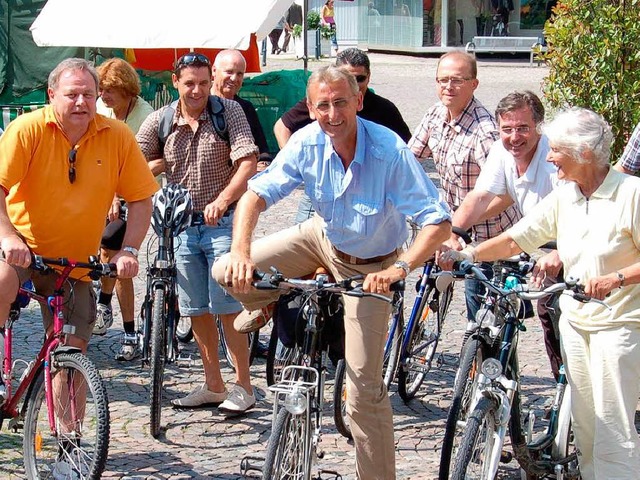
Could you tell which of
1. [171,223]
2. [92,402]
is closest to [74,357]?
[92,402]

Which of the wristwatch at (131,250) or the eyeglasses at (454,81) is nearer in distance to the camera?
the wristwatch at (131,250)

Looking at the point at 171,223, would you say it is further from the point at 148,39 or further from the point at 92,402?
the point at 148,39

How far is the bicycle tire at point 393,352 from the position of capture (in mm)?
6504

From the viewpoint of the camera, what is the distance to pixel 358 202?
4762mm

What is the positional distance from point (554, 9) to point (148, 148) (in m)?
4.46

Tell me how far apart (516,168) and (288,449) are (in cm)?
221

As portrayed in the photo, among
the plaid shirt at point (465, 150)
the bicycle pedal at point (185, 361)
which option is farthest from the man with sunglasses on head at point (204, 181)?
the plaid shirt at point (465, 150)

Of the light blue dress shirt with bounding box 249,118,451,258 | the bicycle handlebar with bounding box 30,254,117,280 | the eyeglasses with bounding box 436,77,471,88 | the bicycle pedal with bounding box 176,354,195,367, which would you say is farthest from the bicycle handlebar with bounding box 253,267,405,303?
the bicycle pedal with bounding box 176,354,195,367

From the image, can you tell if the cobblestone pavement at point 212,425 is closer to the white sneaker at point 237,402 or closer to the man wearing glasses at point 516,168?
the white sneaker at point 237,402

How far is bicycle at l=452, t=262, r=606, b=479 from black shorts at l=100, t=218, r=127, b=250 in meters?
3.20

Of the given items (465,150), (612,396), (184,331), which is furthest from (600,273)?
(184,331)

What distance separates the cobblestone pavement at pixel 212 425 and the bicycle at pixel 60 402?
41cm

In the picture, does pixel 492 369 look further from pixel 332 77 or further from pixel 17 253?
pixel 17 253

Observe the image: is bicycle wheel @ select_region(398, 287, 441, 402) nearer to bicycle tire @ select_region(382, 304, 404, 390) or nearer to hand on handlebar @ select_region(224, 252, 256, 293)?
bicycle tire @ select_region(382, 304, 404, 390)
